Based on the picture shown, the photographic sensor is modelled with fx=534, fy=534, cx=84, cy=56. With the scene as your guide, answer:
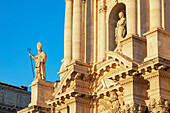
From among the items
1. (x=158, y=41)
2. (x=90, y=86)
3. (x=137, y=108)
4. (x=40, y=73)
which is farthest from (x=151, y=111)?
(x=40, y=73)

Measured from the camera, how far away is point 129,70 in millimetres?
26281

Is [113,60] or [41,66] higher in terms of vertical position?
[41,66]

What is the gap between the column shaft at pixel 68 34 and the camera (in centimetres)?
3309

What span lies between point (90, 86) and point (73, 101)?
1345 mm

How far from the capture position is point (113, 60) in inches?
1109

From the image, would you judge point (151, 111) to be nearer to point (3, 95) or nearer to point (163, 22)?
point (163, 22)

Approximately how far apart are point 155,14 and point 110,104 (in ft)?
17.4

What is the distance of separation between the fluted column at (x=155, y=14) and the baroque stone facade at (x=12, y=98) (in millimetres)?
23366

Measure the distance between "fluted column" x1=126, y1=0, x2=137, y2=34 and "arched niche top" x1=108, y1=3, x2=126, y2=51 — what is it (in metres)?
2.73

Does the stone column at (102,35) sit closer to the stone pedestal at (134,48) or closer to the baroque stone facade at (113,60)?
the baroque stone facade at (113,60)

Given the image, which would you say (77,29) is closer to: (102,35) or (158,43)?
(102,35)

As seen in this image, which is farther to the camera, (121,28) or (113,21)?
(113,21)

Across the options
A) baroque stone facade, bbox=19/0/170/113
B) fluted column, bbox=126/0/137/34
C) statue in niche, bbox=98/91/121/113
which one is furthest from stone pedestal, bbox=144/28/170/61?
statue in niche, bbox=98/91/121/113

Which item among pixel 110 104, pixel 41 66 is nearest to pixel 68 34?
pixel 41 66
